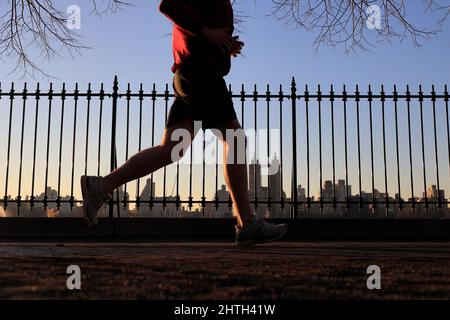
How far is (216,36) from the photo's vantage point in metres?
3.29

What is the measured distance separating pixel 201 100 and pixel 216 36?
0.41 m

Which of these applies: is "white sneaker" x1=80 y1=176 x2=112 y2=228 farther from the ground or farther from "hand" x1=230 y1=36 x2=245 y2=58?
"hand" x1=230 y1=36 x2=245 y2=58

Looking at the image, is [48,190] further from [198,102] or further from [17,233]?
[198,102]

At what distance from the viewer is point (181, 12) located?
3.27 meters

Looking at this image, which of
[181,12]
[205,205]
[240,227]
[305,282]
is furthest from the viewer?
[205,205]

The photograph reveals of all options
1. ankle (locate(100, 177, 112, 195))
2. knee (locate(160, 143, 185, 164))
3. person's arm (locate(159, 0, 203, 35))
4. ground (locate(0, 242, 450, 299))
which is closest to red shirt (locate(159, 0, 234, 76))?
person's arm (locate(159, 0, 203, 35))

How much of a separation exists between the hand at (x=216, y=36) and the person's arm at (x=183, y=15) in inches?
1.8

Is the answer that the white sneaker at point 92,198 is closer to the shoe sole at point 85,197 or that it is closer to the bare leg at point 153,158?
the shoe sole at point 85,197

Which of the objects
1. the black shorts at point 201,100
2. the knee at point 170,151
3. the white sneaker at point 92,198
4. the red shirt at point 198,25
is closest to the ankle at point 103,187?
the white sneaker at point 92,198

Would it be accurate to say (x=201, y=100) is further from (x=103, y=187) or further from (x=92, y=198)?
(x=92, y=198)

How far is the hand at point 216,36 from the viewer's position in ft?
10.8
